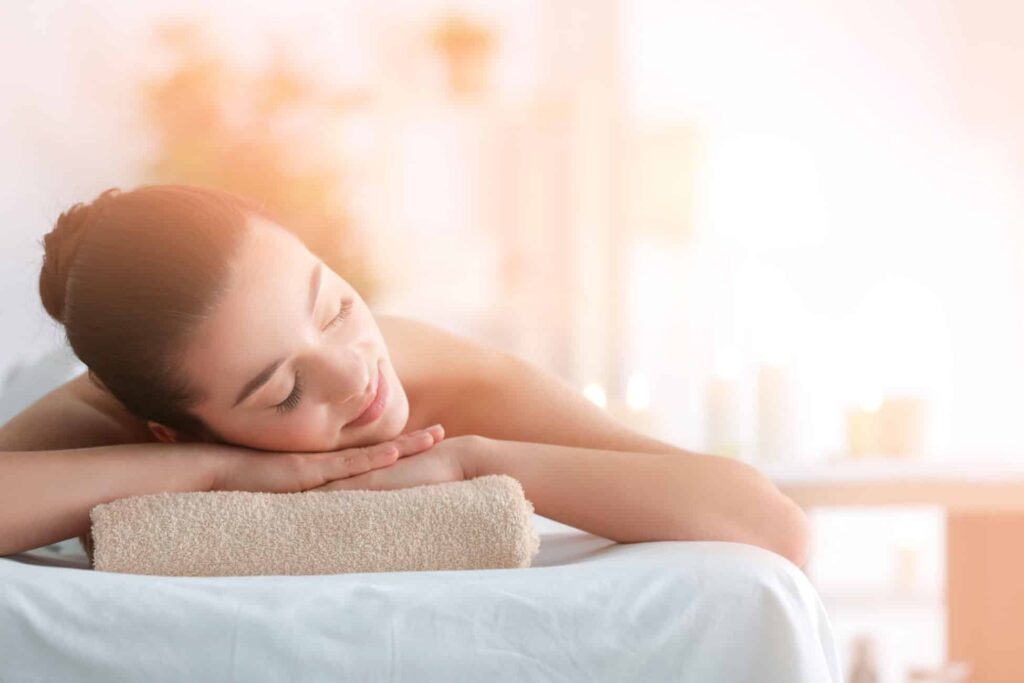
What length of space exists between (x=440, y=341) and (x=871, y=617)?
1.63m

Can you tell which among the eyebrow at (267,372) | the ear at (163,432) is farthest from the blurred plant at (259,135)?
the eyebrow at (267,372)

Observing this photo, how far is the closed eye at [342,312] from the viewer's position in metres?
1.03

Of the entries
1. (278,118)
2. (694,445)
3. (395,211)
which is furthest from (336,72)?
(694,445)

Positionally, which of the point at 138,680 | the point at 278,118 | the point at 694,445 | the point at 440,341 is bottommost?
the point at 694,445

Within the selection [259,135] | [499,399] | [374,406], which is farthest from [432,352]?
[259,135]

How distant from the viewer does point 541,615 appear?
30.1 inches

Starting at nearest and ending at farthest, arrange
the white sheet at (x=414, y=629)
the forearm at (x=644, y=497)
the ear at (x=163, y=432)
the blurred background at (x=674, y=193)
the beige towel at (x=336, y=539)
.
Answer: the white sheet at (x=414, y=629)
the beige towel at (x=336, y=539)
the forearm at (x=644, y=497)
the ear at (x=163, y=432)
the blurred background at (x=674, y=193)

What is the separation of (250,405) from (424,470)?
16cm

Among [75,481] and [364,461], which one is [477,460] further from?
[75,481]

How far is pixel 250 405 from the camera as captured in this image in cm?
99

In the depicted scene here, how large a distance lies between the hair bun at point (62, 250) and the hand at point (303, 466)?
21cm

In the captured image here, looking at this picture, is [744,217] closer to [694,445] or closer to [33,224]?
[694,445]

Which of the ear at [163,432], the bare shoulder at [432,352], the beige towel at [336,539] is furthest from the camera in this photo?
the bare shoulder at [432,352]

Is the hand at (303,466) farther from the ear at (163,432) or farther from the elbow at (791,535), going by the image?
the elbow at (791,535)
